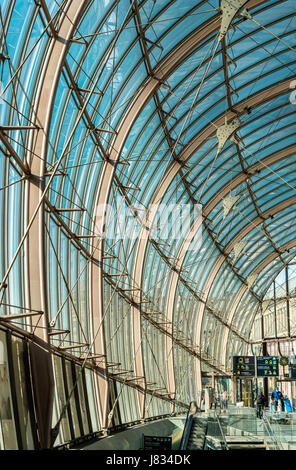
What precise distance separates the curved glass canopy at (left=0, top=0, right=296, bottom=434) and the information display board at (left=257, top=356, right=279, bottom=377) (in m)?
8.83

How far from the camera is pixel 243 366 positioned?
146 ft

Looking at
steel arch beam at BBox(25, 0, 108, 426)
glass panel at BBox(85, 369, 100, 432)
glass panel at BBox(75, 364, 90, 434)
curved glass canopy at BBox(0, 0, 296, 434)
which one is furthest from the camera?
glass panel at BBox(85, 369, 100, 432)

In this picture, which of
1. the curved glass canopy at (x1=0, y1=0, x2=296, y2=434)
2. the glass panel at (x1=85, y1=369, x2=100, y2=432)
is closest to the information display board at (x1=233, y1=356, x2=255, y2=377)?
the curved glass canopy at (x1=0, y1=0, x2=296, y2=434)

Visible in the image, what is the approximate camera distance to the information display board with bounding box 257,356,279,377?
44562mm

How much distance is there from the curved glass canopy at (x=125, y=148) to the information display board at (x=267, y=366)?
883 cm

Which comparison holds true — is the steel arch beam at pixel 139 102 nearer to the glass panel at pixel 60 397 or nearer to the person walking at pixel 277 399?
the glass panel at pixel 60 397

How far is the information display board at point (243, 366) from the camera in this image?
44406mm

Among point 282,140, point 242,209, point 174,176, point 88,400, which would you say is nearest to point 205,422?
point 88,400

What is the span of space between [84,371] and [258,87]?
18.1 m

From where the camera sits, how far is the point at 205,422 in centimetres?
2638

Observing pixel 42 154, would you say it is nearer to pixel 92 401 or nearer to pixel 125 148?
pixel 125 148

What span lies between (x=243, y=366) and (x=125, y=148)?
24.9 meters

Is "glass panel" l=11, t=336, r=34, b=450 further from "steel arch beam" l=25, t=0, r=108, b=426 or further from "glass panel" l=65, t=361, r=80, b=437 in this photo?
"glass panel" l=65, t=361, r=80, b=437

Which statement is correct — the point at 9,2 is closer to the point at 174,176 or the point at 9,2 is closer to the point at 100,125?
the point at 100,125
